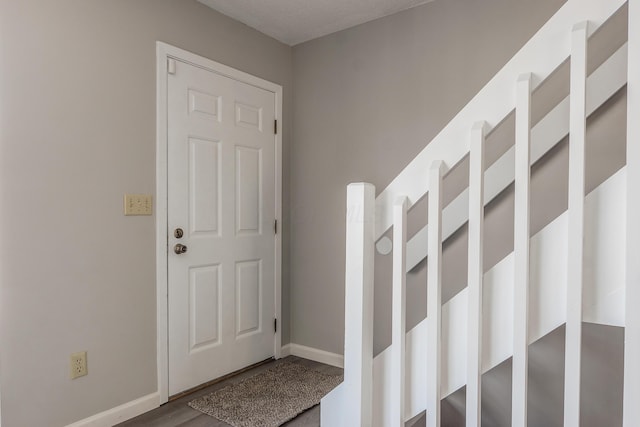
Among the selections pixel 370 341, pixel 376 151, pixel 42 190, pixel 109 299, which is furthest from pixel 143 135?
pixel 370 341

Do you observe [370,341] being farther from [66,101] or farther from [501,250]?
[66,101]

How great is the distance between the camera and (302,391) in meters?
2.45

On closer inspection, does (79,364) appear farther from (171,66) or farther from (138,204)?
(171,66)

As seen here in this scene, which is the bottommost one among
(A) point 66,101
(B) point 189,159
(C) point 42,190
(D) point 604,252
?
(D) point 604,252

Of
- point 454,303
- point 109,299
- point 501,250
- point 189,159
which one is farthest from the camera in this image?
point 189,159

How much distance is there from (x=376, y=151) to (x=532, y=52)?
5.56 ft

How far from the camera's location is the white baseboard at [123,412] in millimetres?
1983

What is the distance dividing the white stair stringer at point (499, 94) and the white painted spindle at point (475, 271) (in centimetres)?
5

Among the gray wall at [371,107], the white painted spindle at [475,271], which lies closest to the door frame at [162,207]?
the gray wall at [371,107]

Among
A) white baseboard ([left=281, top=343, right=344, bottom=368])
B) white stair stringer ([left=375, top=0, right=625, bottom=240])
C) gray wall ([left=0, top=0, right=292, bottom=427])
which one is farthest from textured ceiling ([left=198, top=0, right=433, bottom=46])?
white baseboard ([left=281, top=343, right=344, bottom=368])

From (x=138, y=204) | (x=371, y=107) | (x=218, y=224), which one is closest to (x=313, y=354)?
(x=218, y=224)

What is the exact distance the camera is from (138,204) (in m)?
2.17

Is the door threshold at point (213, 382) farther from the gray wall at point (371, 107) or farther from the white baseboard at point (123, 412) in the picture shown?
the gray wall at point (371, 107)

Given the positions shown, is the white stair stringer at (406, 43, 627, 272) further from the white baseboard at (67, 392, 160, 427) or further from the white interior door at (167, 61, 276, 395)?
the white baseboard at (67, 392, 160, 427)
